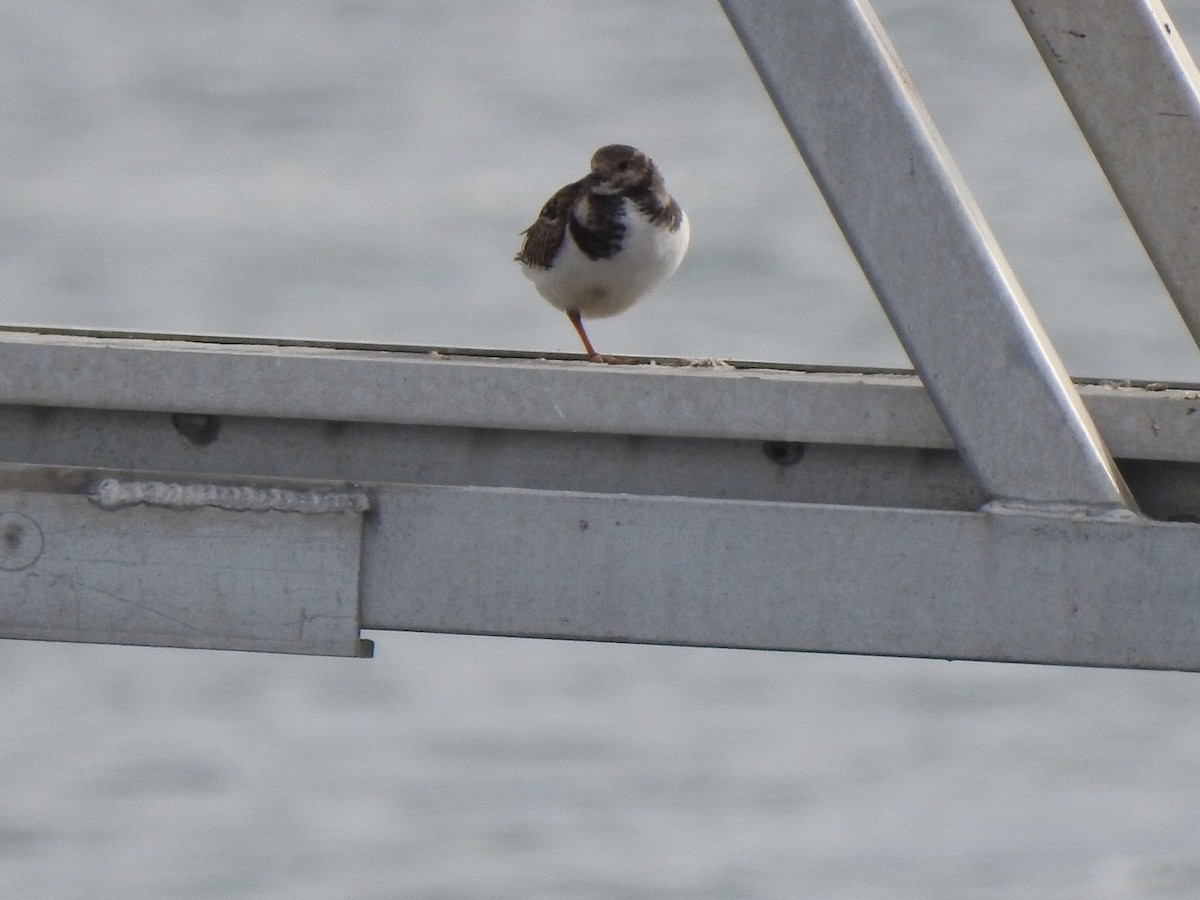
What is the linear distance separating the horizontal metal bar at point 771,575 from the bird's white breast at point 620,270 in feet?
6.73

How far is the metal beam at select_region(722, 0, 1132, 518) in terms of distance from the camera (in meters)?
2.67

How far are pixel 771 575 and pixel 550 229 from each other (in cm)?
226

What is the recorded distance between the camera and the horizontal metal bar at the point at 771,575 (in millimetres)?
2693

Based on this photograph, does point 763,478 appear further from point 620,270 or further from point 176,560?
point 620,270

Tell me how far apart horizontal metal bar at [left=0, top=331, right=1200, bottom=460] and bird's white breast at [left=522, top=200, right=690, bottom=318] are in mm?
1887

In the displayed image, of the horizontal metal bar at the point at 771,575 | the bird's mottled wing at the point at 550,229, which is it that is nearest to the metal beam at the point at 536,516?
the horizontal metal bar at the point at 771,575

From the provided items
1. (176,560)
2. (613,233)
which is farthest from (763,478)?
(613,233)

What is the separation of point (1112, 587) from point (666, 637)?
0.62m

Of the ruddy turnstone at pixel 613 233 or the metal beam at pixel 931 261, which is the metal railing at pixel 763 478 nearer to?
the metal beam at pixel 931 261

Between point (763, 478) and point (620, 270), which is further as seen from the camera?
point (620, 270)

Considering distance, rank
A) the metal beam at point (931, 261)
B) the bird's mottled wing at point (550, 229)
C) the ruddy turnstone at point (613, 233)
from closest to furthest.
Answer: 1. the metal beam at point (931, 261)
2. the ruddy turnstone at point (613, 233)
3. the bird's mottled wing at point (550, 229)

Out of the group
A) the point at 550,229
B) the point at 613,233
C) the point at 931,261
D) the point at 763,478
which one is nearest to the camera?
the point at 931,261

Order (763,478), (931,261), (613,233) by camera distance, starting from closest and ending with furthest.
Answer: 1. (931,261)
2. (763,478)
3. (613,233)

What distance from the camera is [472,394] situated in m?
2.79
